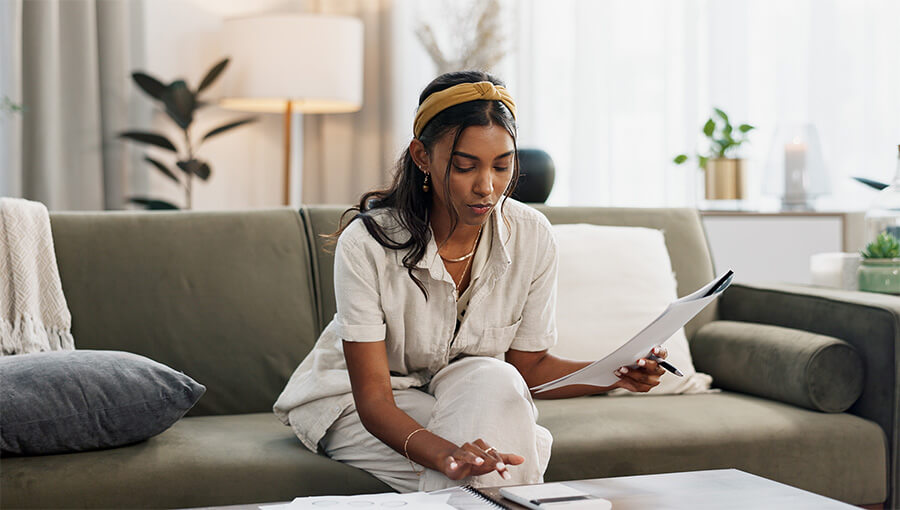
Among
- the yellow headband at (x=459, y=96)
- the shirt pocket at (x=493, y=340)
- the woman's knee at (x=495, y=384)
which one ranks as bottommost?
the woman's knee at (x=495, y=384)

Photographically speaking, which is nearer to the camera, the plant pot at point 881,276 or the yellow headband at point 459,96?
the yellow headband at point 459,96

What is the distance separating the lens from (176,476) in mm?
1463

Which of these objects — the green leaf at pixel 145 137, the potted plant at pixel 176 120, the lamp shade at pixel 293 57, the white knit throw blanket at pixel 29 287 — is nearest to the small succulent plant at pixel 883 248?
the white knit throw blanket at pixel 29 287

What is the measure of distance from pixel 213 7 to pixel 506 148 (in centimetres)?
273

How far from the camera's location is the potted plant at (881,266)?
213cm

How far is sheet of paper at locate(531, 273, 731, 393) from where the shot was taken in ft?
3.89

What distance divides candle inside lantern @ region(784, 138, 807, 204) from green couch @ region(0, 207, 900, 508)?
2.70ft

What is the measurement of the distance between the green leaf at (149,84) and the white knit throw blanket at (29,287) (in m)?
1.45

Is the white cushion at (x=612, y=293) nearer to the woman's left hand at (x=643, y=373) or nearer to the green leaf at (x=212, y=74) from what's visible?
the woman's left hand at (x=643, y=373)

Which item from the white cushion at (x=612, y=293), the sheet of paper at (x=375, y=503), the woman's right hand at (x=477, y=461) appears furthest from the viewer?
the white cushion at (x=612, y=293)

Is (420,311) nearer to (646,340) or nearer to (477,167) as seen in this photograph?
(477,167)

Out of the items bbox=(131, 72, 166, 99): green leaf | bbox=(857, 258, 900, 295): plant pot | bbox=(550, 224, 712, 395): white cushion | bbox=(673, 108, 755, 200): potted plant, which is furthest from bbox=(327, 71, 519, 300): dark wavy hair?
bbox=(131, 72, 166, 99): green leaf

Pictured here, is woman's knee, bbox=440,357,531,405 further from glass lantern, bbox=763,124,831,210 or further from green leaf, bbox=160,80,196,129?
green leaf, bbox=160,80,196,129

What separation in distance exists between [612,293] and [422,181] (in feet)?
2.53
